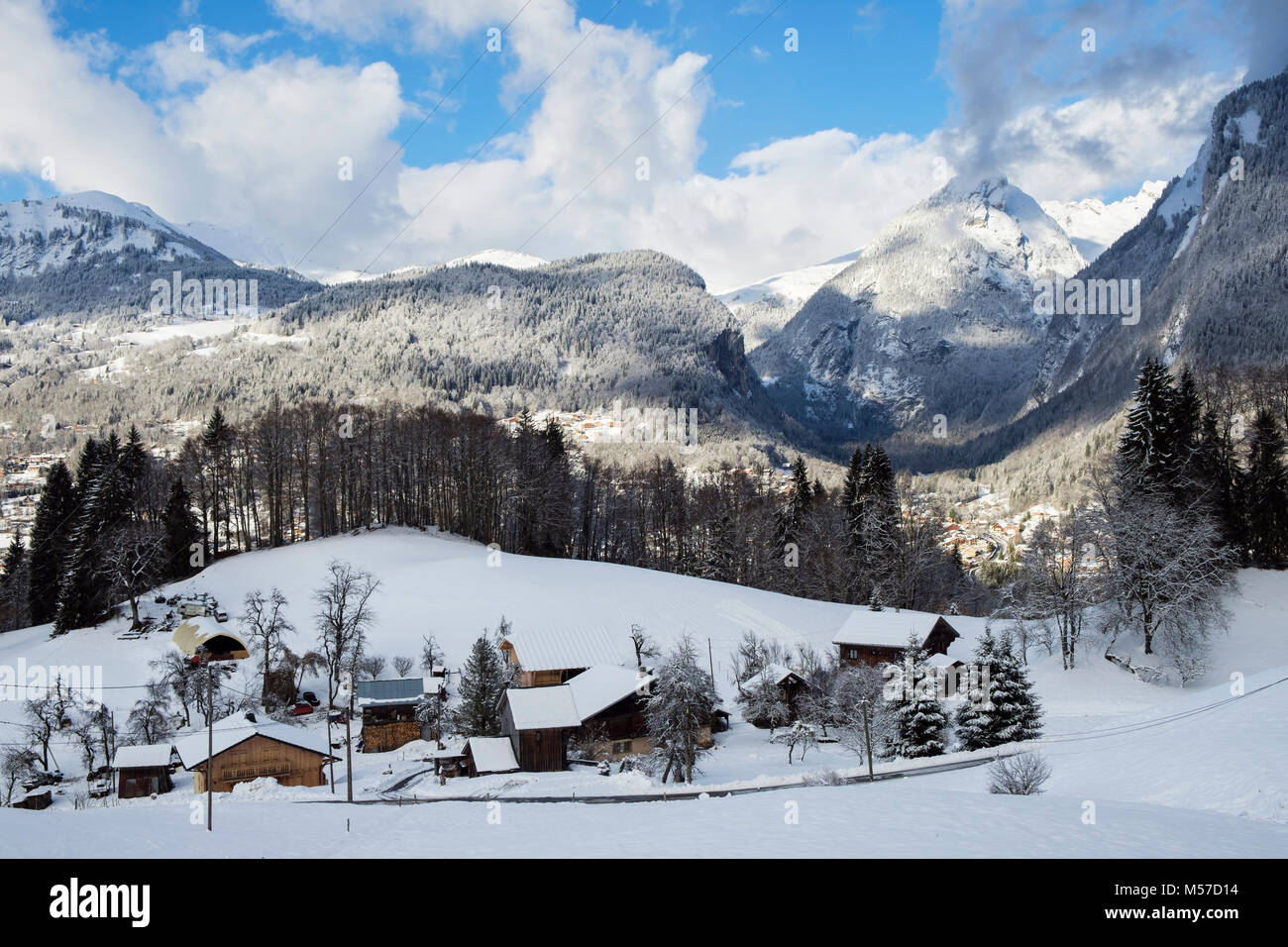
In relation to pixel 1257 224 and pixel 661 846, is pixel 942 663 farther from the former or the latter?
pixel 1257 224

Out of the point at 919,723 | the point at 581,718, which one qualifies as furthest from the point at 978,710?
the point at 581,718

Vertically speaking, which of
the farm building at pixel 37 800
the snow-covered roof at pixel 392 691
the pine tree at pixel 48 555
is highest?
the pine tree at pixel 48 555

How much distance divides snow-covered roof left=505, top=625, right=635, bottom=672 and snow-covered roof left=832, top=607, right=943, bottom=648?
15.3m

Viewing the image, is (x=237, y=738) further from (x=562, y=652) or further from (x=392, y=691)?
(x=562, y=652)

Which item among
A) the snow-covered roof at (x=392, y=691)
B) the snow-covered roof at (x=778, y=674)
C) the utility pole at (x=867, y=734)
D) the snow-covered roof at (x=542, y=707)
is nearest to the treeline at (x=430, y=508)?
the snow-covered roof at (x=778, y=674)

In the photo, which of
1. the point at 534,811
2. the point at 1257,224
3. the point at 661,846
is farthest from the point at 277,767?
the point at 1257,224

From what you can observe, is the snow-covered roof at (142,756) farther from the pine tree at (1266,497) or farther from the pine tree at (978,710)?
the pine tree at (1266,497)

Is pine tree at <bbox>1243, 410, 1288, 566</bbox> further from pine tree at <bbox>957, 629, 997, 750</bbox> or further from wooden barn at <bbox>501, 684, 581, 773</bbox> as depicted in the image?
wooden barn at <bbox>501, 684, 581, 773</bbox>

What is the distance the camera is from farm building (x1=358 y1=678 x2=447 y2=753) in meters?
44.9

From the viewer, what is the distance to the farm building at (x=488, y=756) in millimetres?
38188

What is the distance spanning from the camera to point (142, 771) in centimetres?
3788

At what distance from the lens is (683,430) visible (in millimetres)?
176875

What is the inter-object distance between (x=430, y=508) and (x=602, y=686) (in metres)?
42.0

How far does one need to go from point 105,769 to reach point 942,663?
1870 inches
